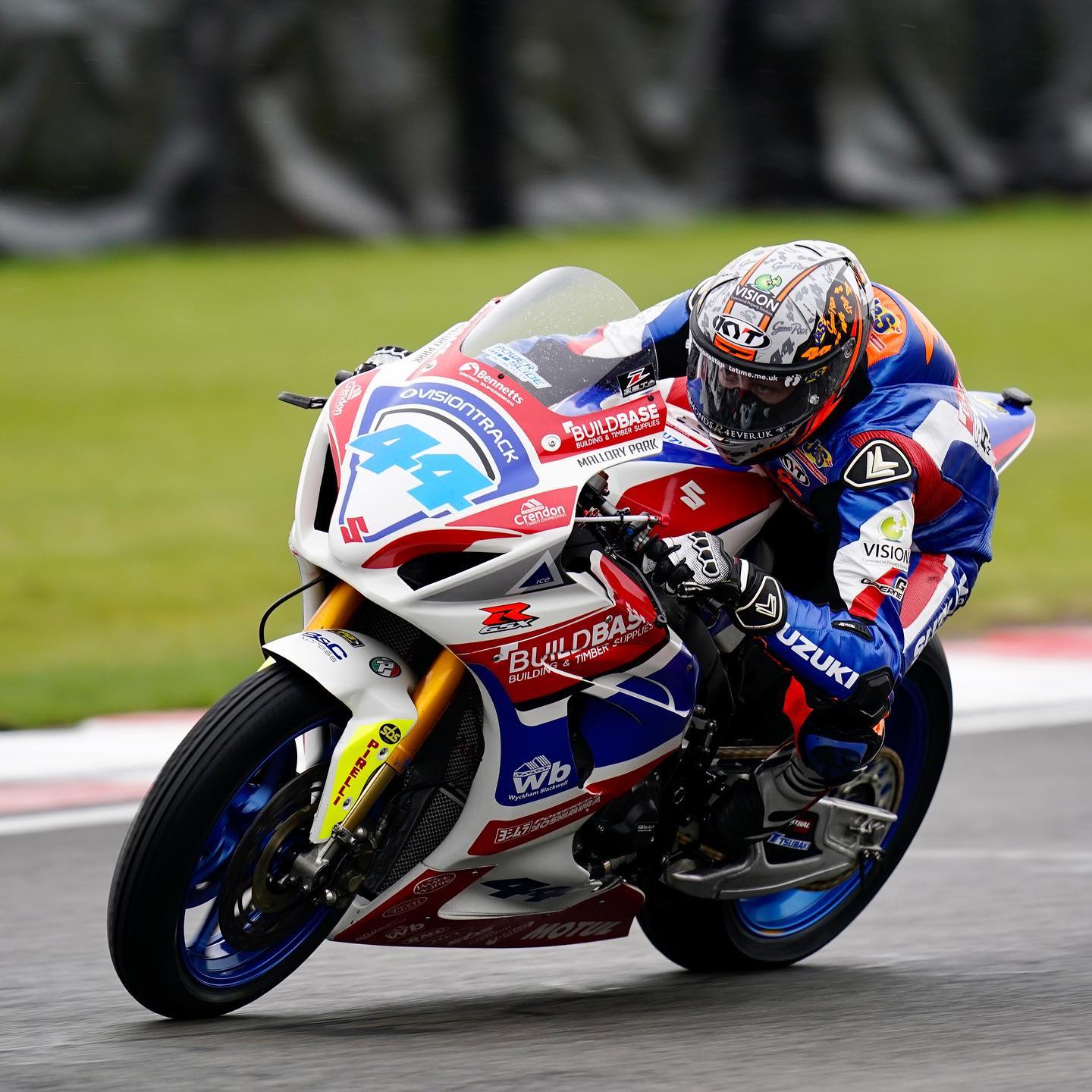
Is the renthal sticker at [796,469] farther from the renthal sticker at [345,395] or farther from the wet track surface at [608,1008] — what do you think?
the wet track surface at [608,1008]

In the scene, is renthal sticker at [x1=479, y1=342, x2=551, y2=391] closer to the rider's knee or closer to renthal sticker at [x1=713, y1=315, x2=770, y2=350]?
renthal sticker at [x1=713, y1=315, x2=770, y2=350]

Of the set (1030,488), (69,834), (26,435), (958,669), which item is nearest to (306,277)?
(26,435)

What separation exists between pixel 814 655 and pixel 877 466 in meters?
0.43

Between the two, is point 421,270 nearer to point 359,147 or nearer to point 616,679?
point 359,147

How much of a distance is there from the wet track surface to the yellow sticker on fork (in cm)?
49

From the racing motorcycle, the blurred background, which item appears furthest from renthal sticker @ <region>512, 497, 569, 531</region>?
the blurred background

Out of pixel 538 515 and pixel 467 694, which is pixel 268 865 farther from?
pixel 538 515

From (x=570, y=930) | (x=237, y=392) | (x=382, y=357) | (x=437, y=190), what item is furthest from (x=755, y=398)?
(x=437, y=190)

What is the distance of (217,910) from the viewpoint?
12.7ft

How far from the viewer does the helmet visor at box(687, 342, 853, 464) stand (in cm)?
402

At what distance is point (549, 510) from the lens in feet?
12.4

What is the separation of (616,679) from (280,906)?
31.9 inches

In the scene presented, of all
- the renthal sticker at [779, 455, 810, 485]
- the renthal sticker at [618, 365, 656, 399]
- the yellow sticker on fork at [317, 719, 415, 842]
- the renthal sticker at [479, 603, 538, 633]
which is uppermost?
the renthal sticker at [618, 365, 656, 399]

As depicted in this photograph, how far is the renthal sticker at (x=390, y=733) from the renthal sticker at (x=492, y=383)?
688mm
